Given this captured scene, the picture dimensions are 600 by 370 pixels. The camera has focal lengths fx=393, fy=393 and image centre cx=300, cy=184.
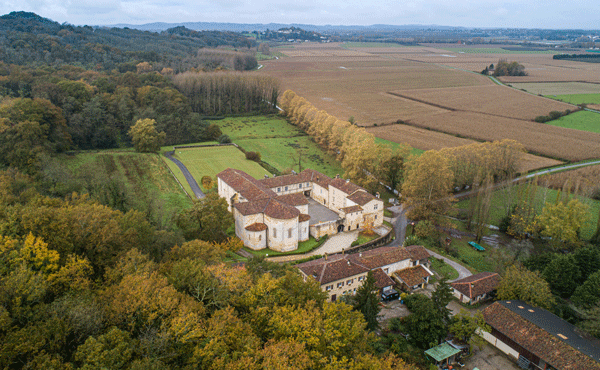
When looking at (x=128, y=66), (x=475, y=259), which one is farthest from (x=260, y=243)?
(x=128, y=66)

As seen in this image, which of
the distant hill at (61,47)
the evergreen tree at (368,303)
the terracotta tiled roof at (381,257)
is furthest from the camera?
the distant hill at (61,47)

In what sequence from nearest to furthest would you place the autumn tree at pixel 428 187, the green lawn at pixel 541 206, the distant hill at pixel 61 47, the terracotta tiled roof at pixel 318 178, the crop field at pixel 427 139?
1. the green lawn at pixel 541 206
2. the autumn tree at pixel 428 187
3. the terracotta tiled roof at pixel 318 178
4. the crop field at pixel 427 139
5. the distant hill at pixel 61 47

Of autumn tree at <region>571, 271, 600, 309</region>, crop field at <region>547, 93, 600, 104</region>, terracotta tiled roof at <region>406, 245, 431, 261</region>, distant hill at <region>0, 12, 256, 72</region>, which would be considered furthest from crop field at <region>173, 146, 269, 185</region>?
crop field at <region>547, 93, 600, 104</region>

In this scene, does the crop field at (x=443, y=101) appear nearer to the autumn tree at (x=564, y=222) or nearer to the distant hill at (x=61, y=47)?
the autumn tree at (x=564, y=222)

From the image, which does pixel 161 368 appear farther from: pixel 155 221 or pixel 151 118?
pixel 151 118

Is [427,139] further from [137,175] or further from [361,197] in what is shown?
[137,175]

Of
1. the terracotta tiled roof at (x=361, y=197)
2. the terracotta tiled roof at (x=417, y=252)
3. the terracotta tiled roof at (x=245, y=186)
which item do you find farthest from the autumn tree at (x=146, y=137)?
the terracotta tiled roof at (x=417, y=252)
